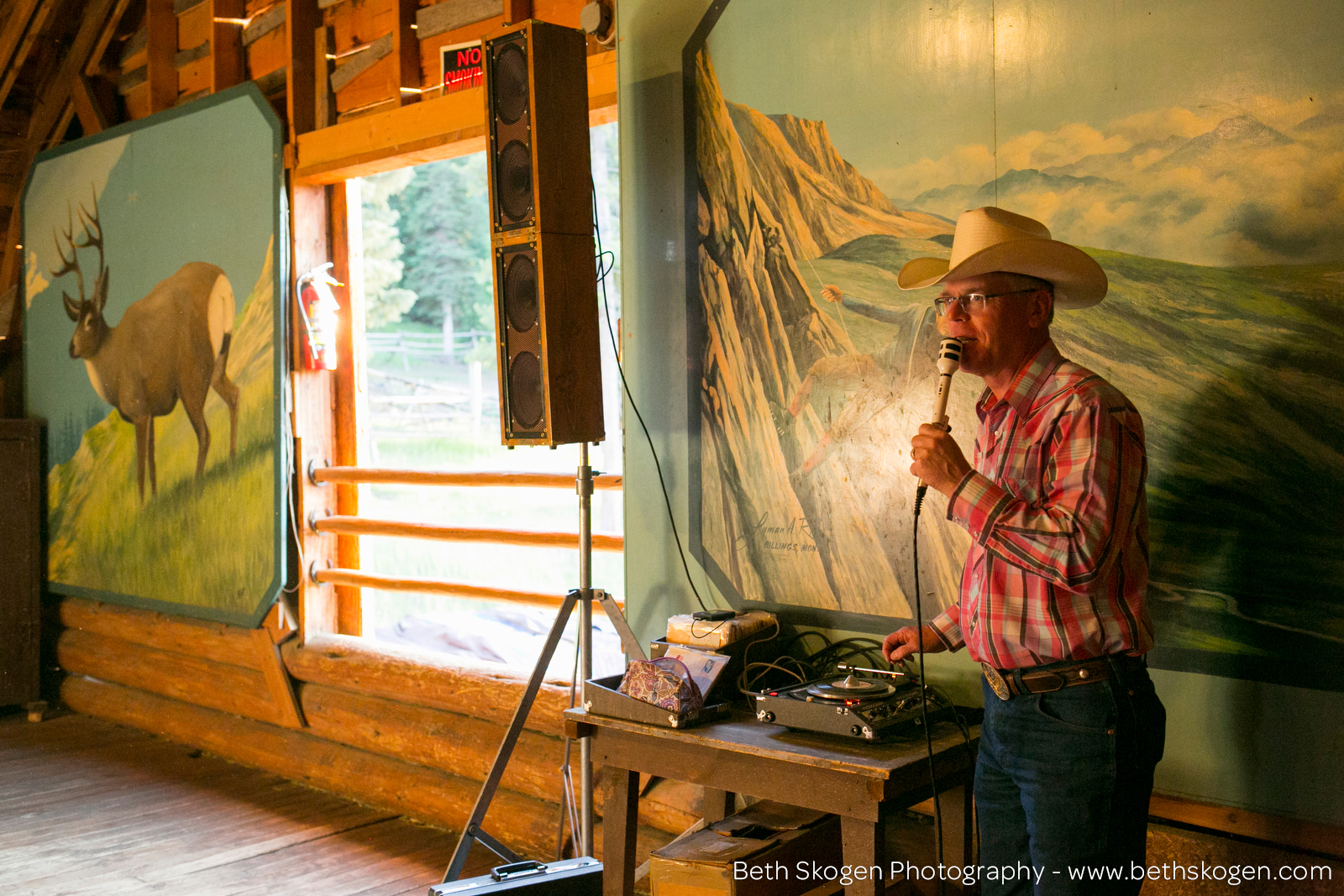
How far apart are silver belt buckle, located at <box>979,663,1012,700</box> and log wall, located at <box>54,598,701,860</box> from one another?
5.02 feet

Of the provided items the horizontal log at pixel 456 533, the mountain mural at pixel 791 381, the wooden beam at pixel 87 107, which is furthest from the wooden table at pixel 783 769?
the wooden beam at pixel 87 107

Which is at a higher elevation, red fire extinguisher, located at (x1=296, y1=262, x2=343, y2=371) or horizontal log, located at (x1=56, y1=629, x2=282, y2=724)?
red fire extinguisher, located at (x1=296, y1=262, x2=343, y2=371)

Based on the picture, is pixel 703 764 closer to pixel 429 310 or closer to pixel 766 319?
pixel 766 319

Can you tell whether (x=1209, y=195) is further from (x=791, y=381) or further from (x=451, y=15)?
(x=451, y=15)

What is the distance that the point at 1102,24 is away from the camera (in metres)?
2.48

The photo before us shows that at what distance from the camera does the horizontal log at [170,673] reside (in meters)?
5.10

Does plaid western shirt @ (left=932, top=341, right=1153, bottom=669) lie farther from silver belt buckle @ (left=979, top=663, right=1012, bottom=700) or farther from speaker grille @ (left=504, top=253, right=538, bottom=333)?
speaker grille @ (left=504, top=253, right=538, bottom=333)

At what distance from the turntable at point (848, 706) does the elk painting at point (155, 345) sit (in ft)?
11.3

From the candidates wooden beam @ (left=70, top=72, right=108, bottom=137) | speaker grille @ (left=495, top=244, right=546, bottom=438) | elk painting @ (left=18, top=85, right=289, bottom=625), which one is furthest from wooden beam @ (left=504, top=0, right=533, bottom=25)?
wooden beam @ (left=70, top=72, right=108, bottom=137)

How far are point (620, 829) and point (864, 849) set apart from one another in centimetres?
77

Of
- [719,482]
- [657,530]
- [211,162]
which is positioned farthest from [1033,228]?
[211,162]

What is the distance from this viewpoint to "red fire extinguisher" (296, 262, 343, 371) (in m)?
4.80

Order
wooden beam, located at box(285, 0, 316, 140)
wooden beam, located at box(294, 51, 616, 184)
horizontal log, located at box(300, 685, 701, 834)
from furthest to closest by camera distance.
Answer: wooden beam, located at box(285, 0, 316, 140), wooden beam, located at box(294, 51, 616, 184), horizontal log, located at box(300, 685, 701, 834)

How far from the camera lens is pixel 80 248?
5891mm
